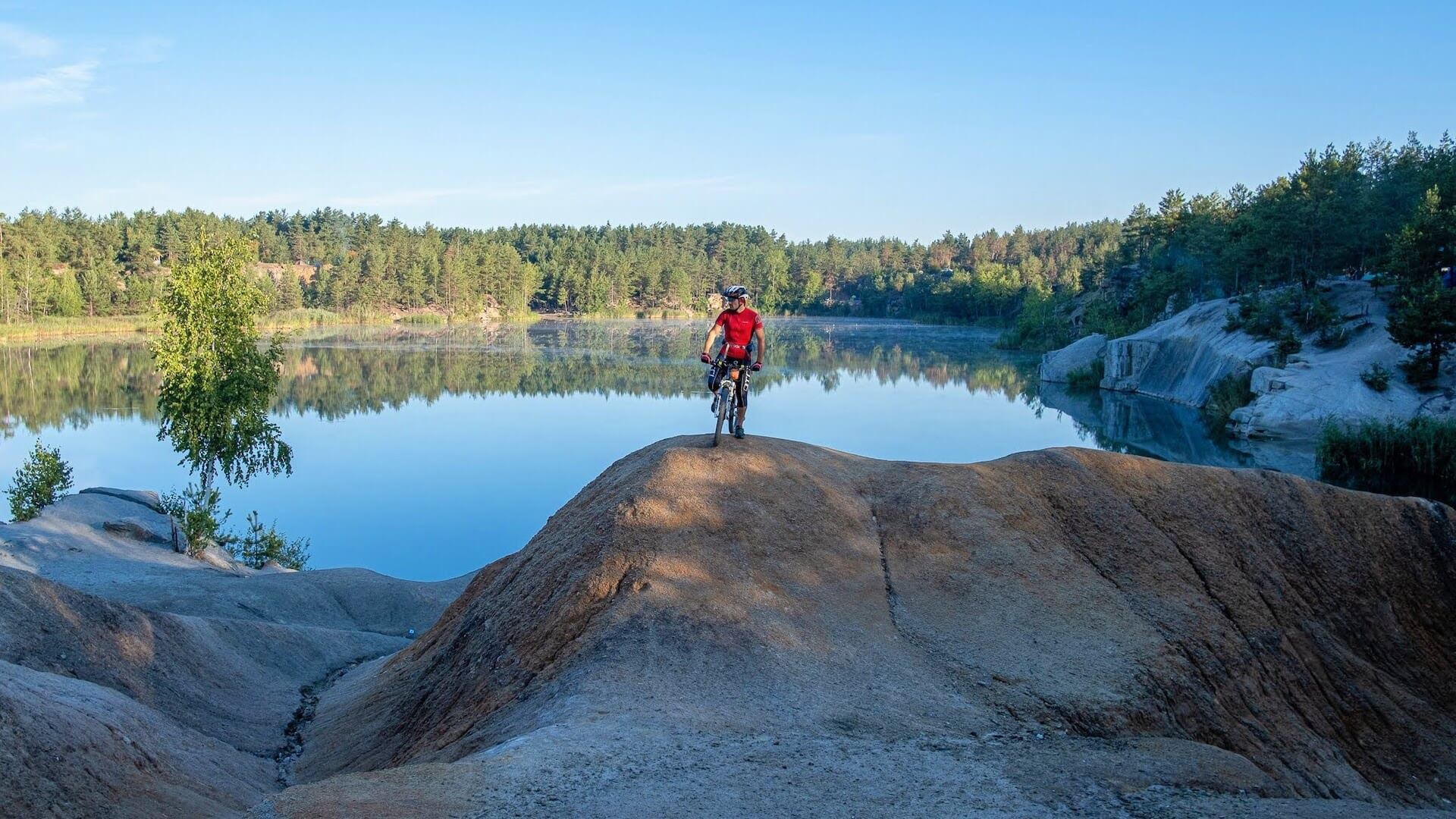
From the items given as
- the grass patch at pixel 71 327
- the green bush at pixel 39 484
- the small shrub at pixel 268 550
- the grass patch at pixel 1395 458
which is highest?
the grass patch at pixel 71 327

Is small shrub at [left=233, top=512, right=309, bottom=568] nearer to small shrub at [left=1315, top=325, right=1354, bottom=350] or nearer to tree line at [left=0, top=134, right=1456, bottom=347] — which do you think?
tree line at [left=0, top=134, right=1456, bottom=347]

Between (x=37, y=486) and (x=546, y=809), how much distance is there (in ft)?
95.4

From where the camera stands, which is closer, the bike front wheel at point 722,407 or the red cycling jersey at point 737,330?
the bike front wheel at point 722,407

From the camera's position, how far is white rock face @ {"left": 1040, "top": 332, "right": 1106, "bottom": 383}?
72938 mm

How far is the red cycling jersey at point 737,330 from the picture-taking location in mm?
13023

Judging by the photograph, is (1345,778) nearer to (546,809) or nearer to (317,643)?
(546,809)

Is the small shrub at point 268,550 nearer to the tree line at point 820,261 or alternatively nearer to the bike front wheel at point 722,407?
the tree line at point 820,261

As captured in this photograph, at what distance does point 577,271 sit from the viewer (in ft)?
487

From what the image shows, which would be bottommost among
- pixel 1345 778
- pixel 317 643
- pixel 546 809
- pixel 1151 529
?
pixel 317 643

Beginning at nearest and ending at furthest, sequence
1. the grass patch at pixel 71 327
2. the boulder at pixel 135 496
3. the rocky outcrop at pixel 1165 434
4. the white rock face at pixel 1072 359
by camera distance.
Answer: the boulder at pixel 135 496
the rocky outcrop at pixel 1165 434
the white rock face at pixel 1072 359
the grass patch at pixel 71 327

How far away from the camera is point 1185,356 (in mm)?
58438

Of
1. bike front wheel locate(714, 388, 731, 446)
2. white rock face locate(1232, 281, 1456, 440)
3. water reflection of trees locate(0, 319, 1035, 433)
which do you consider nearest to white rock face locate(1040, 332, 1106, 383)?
water reflection of trees locate(0, 319, 1035, 433)

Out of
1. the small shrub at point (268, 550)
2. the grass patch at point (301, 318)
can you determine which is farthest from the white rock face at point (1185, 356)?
the grass patch at point (301, 318)

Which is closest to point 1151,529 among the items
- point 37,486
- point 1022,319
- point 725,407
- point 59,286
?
point 725,407
